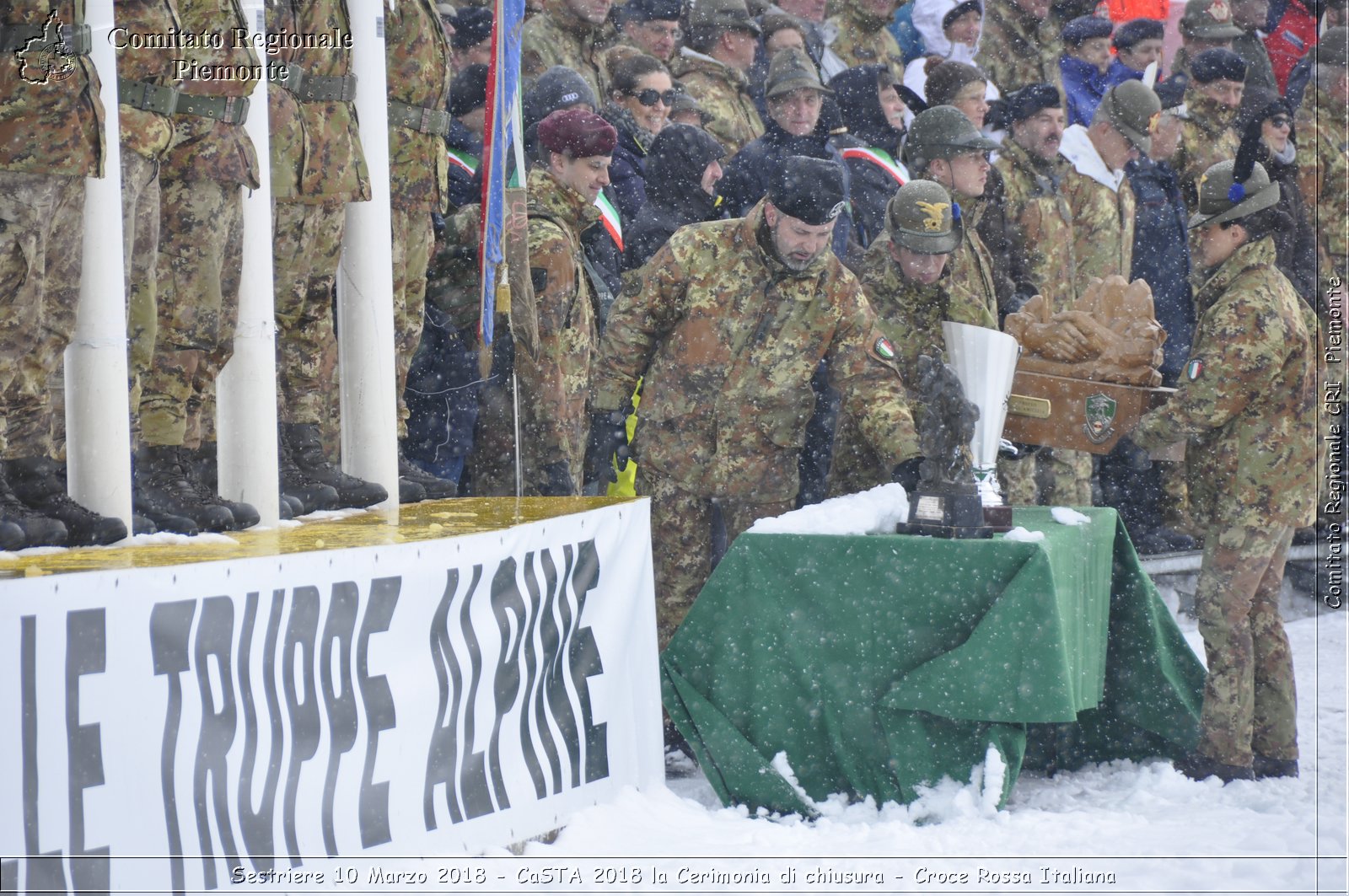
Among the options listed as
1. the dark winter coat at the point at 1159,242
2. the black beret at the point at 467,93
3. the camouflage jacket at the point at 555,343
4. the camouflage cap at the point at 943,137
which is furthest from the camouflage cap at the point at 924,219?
the dark winter coat at the point at 1159,242

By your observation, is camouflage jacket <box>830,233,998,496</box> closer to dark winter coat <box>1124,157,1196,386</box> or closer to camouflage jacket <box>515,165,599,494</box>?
camouflage jacket <box>515,165,599,494</box>

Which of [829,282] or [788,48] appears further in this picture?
[788,48]

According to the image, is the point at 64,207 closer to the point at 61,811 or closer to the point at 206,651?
the point at 206,651

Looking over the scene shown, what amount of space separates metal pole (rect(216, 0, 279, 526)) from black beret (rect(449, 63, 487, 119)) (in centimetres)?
189

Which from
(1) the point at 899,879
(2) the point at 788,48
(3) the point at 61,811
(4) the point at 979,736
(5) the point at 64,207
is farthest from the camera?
(2) the point at 788,48

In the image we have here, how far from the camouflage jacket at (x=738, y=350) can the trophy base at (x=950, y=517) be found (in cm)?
107

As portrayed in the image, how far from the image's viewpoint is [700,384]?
6168 mm

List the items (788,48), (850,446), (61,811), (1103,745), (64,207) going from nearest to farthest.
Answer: (61,811) → (64,207) → (1103,745) → (850,446) → (788,48)

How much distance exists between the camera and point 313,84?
531 cm

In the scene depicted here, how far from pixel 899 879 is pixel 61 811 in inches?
85.3

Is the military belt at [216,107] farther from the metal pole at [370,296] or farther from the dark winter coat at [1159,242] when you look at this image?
the dark winter coat at [1159,242]

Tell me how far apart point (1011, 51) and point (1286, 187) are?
13.1 feet

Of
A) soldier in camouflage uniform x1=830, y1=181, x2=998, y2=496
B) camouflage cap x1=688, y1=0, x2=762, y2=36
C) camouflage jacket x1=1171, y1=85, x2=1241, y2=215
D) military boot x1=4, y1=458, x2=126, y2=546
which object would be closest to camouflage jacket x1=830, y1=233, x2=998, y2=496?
soldier in camouflage uniform x1=830, y1=181, x2=998, y2=496

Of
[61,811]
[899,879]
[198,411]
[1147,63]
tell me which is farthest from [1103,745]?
[1147,63]
